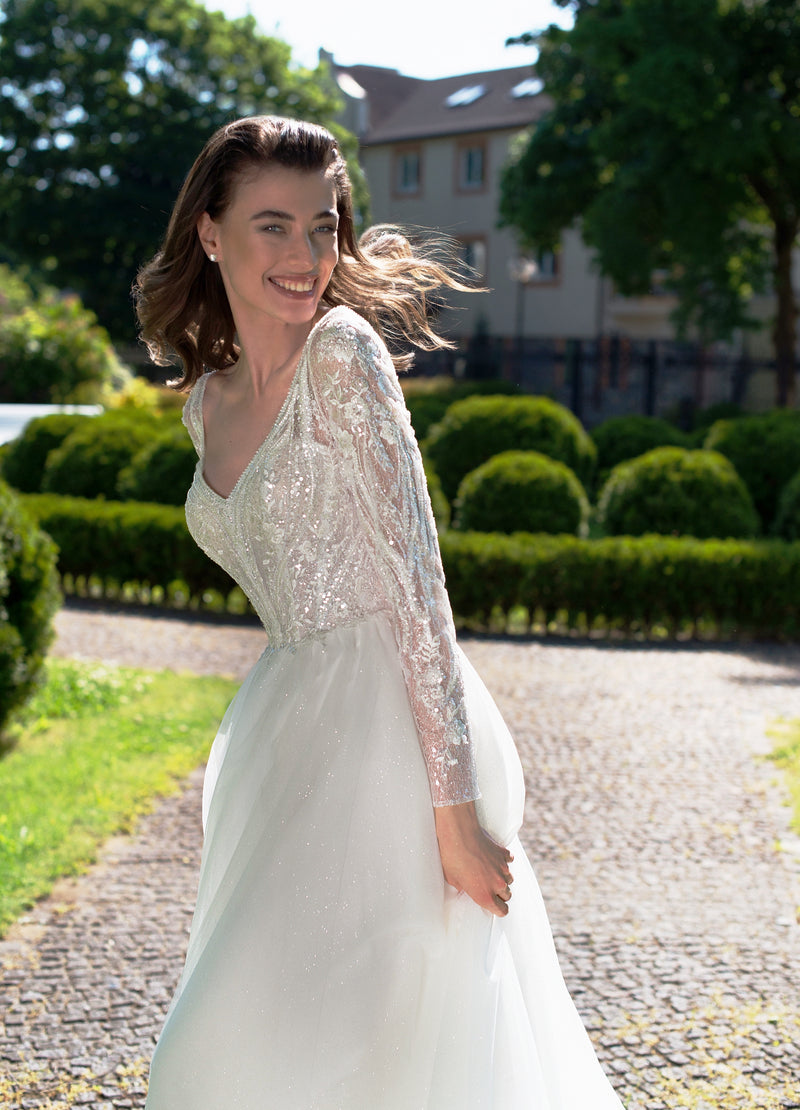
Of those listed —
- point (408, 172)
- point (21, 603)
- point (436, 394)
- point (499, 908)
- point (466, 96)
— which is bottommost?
point (21, 603)

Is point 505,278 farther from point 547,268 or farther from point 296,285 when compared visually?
point 296,285

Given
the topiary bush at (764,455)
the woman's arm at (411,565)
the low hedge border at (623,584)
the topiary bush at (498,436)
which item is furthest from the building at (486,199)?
the woman's arm at (411,565)

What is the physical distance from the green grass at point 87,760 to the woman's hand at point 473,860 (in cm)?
269

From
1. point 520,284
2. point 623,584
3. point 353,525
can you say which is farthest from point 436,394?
point 353,525

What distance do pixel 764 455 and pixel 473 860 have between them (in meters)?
12.3

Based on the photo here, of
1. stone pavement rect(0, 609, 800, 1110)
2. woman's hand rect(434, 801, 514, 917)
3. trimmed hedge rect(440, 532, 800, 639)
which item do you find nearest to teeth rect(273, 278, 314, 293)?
woman's hand rect(434, 801, 514, 917)

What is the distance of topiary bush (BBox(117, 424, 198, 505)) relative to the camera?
37.1ft

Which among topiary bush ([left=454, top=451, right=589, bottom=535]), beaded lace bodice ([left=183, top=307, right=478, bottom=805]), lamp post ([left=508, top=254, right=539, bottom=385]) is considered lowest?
topiary bush ([left=454, top=451, right=589, bottom=535])

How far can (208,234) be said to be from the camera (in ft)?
6.86

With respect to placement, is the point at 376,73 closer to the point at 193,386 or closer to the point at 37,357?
the point at 37,357

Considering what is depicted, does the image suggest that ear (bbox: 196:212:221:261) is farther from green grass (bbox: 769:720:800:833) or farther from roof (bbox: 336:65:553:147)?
roof (bbox: 336:65:553:147)

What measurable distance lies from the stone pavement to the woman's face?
2.07m

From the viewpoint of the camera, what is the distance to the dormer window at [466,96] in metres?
39.4

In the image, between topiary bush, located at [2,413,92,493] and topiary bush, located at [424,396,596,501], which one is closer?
topiary bush, located at [424,396,596,501]
